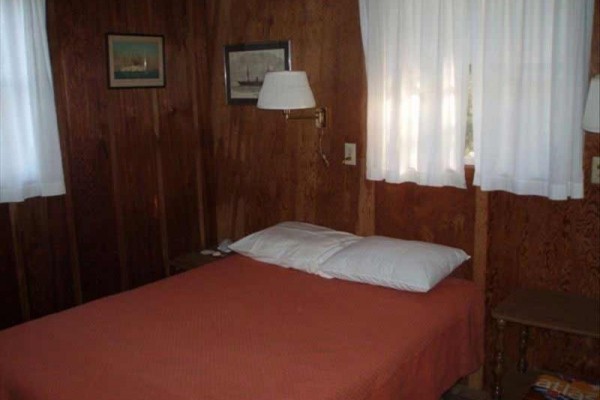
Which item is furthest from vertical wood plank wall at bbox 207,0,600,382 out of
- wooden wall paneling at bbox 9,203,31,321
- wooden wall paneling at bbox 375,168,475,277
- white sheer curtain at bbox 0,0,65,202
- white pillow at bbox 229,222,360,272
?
wooden wall paneling at bbox 9,203,31,321

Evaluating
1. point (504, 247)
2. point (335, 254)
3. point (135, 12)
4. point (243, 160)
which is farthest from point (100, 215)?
point (504, 247)

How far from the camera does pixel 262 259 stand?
3.12 meters

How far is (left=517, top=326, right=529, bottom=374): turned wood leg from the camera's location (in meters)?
2.72

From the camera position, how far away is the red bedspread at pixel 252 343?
6.23 feet

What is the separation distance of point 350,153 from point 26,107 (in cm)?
165

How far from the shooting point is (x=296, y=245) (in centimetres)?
304

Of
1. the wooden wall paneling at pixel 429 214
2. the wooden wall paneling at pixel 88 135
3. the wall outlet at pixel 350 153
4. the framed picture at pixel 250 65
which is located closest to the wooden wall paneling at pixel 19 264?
the wooden wall paneling at pixel 88 135

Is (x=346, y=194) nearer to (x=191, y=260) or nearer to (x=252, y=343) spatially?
(x=191, y=260)

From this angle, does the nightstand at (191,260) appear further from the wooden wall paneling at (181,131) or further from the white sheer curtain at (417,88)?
the white sheer curtain at (417,88)

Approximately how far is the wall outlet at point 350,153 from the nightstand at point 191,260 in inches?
36.2

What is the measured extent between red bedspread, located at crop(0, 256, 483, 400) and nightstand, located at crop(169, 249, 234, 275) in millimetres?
631

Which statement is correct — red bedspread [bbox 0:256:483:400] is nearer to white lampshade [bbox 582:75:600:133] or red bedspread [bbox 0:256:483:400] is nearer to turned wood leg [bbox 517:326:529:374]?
turned wood leg [bbox 517:326:529:374]

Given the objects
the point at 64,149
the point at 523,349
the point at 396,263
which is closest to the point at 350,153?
the point at 396,263

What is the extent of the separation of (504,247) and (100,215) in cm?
215
